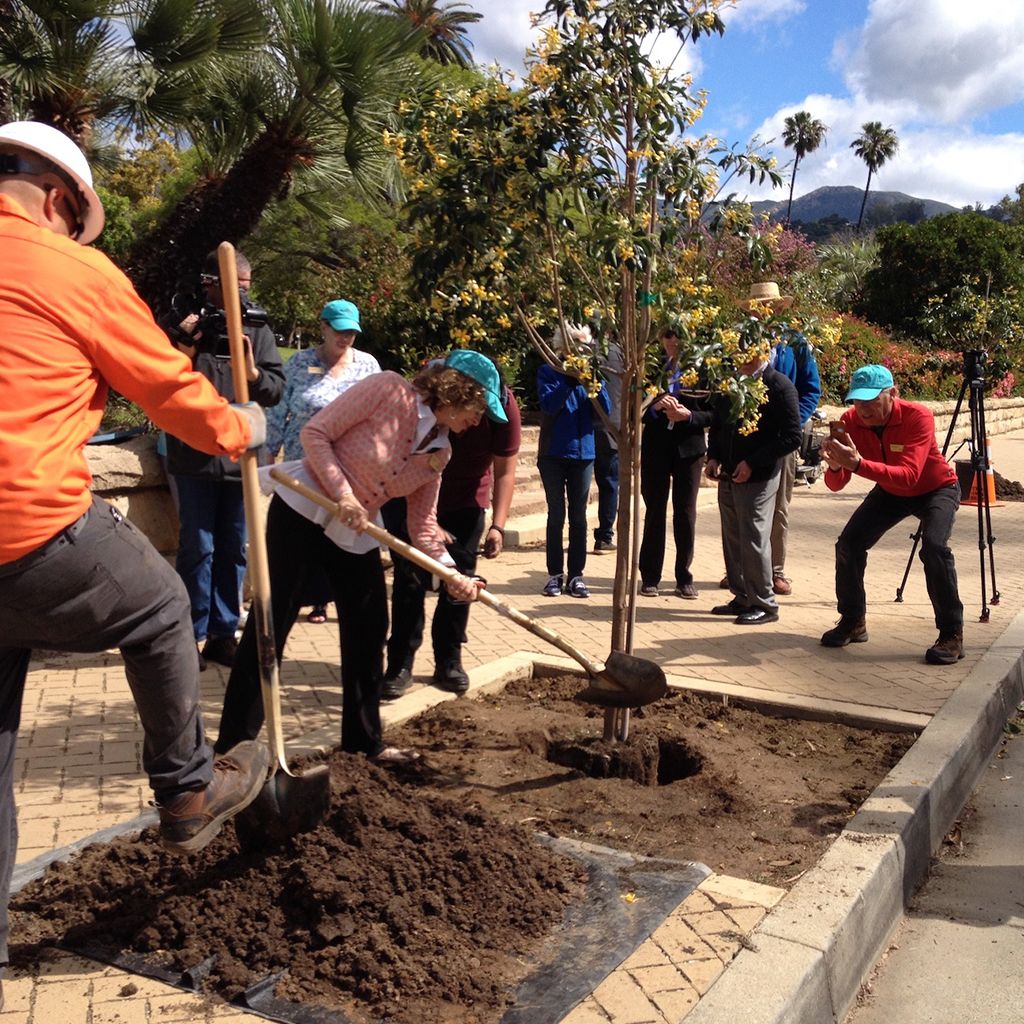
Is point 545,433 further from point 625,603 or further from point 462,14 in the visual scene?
point 462,14

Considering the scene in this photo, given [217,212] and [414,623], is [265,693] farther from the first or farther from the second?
[217,212]

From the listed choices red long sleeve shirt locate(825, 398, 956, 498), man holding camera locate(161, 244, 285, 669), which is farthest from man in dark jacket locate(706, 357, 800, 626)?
man holding camera locate(161, 244, 285, 669)

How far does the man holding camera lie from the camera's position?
6070mm

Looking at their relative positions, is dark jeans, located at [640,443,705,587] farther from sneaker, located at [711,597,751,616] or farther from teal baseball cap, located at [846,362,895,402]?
teal baseball cap, located at [846,362,895,402]

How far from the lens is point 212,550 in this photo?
6.36m

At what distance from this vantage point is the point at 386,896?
3.45 meters

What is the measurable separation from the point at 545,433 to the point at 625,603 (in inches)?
134

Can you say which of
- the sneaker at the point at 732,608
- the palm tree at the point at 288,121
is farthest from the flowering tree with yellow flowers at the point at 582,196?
the palm tree at the point at 288,121

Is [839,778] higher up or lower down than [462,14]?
lower down

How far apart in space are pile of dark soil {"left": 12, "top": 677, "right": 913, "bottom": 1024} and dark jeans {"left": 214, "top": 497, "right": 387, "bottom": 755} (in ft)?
0.85

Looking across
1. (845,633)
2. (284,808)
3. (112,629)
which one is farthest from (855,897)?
(845,633)

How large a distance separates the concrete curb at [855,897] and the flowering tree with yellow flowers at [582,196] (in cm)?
171

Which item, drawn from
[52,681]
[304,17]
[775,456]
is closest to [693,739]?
[775,456]

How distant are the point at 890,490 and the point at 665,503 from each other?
197 cm
